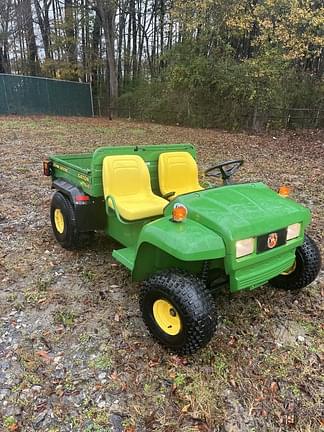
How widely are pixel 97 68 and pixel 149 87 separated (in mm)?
4884

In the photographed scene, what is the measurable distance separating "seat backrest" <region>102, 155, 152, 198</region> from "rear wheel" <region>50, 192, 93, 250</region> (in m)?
0.44

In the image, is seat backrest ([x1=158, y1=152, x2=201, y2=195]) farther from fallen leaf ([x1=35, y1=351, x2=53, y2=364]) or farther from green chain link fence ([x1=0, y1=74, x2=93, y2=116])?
green chain link fence ([x1=0, y1=74, x2=93, y2=116])

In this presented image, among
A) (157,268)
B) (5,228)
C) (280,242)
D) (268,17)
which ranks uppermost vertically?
(268,17)

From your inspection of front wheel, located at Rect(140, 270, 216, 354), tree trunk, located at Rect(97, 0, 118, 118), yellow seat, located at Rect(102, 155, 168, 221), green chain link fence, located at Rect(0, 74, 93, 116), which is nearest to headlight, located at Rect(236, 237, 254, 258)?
front wheel, located at Rect(140, 270, 216, 354)

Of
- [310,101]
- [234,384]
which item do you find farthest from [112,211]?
[310,101]

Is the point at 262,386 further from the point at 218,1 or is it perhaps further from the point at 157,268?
the point at 218,1

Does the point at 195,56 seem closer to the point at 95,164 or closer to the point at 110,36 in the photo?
the point at 110,36

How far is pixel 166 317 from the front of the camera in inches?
85.4

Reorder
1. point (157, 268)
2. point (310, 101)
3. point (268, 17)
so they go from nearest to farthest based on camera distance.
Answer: point (157, 268) < point (268, 17) < point (310, 101)

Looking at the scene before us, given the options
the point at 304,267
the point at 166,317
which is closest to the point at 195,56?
the point at 304,267

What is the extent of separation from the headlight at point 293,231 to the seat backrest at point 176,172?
4.05 feet

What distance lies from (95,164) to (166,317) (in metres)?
1.38

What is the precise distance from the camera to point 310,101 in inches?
467

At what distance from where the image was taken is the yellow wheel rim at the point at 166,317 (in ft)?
6.87
